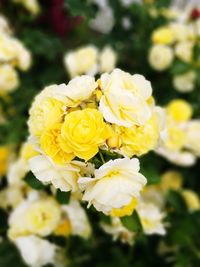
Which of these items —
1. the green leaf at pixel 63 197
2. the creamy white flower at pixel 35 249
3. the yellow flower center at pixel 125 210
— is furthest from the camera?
the creamy white flower at pixel 35 249

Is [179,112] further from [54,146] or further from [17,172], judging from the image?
[54,146]

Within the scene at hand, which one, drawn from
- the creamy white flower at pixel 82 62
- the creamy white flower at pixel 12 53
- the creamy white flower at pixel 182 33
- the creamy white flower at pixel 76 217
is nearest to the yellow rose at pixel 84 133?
the creamy white flower at pixel 76 217

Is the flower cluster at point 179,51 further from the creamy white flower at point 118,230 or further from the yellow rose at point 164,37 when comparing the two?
the creamy white flower at point 118,230

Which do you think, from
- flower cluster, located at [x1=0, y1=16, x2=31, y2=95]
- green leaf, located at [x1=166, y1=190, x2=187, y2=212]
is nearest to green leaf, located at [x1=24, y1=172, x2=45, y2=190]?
flower cluster, located at [x1=0, y1=16, x2=31, y2=95]

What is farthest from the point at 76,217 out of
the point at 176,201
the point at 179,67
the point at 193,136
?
the point at 179,67

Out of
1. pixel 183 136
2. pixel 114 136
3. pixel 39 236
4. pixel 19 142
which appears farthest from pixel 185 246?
pixel 114 136
